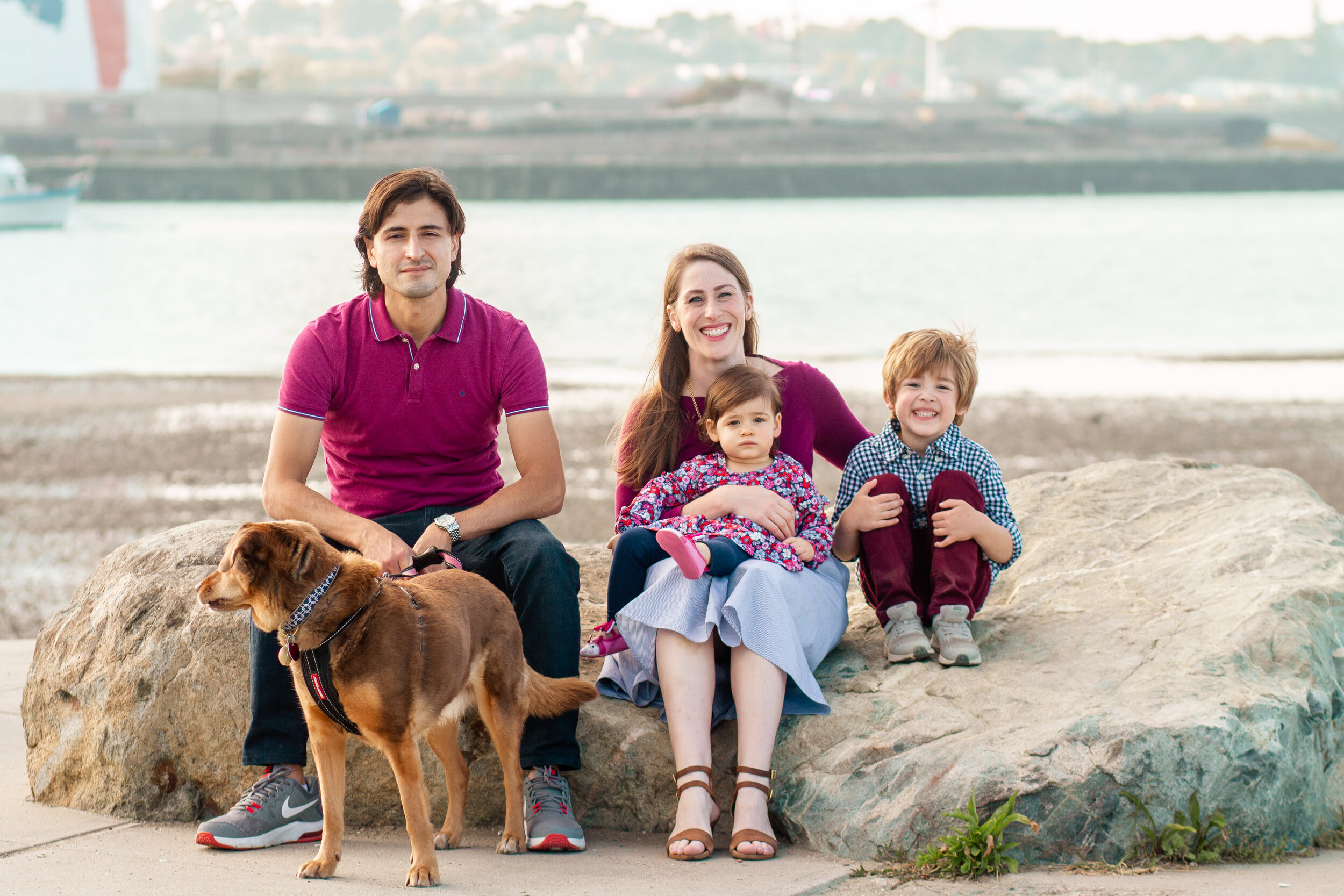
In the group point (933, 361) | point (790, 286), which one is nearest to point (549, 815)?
point (933, 361)

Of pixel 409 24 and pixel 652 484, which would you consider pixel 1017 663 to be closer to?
pixel 652 484

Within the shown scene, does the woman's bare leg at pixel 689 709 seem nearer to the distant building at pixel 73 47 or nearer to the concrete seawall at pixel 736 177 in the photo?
the concrete seawall at pixel 736 177

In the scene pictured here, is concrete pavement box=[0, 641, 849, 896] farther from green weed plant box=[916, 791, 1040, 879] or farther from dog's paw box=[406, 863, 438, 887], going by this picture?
green weed plant box=[916, 791, 1040, 879]

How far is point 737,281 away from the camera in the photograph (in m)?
4.01

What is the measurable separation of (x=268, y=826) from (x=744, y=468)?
1685 millimetres

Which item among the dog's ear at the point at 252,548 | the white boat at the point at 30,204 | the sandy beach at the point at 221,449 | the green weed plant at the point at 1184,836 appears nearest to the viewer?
the dog's ear at the point at 252,548

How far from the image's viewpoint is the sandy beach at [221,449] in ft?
28.1

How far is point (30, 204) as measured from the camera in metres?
52.9

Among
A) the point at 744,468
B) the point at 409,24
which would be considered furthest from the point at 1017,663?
the point at 409,24

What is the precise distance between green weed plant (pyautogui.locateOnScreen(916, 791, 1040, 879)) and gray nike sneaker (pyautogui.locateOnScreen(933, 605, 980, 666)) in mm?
578

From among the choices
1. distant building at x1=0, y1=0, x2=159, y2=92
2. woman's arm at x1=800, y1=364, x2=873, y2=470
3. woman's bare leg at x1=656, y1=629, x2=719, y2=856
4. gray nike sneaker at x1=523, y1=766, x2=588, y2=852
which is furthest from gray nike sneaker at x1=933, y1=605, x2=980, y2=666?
distant building at x1=0, y1=0, x2=159, y2=92

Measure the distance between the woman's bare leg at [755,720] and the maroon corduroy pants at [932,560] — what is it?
0.58 m

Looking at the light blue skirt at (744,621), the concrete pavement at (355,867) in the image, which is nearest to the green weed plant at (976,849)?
the concrete pavement at (355,867)

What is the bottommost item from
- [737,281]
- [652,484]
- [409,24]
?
[652,484]
